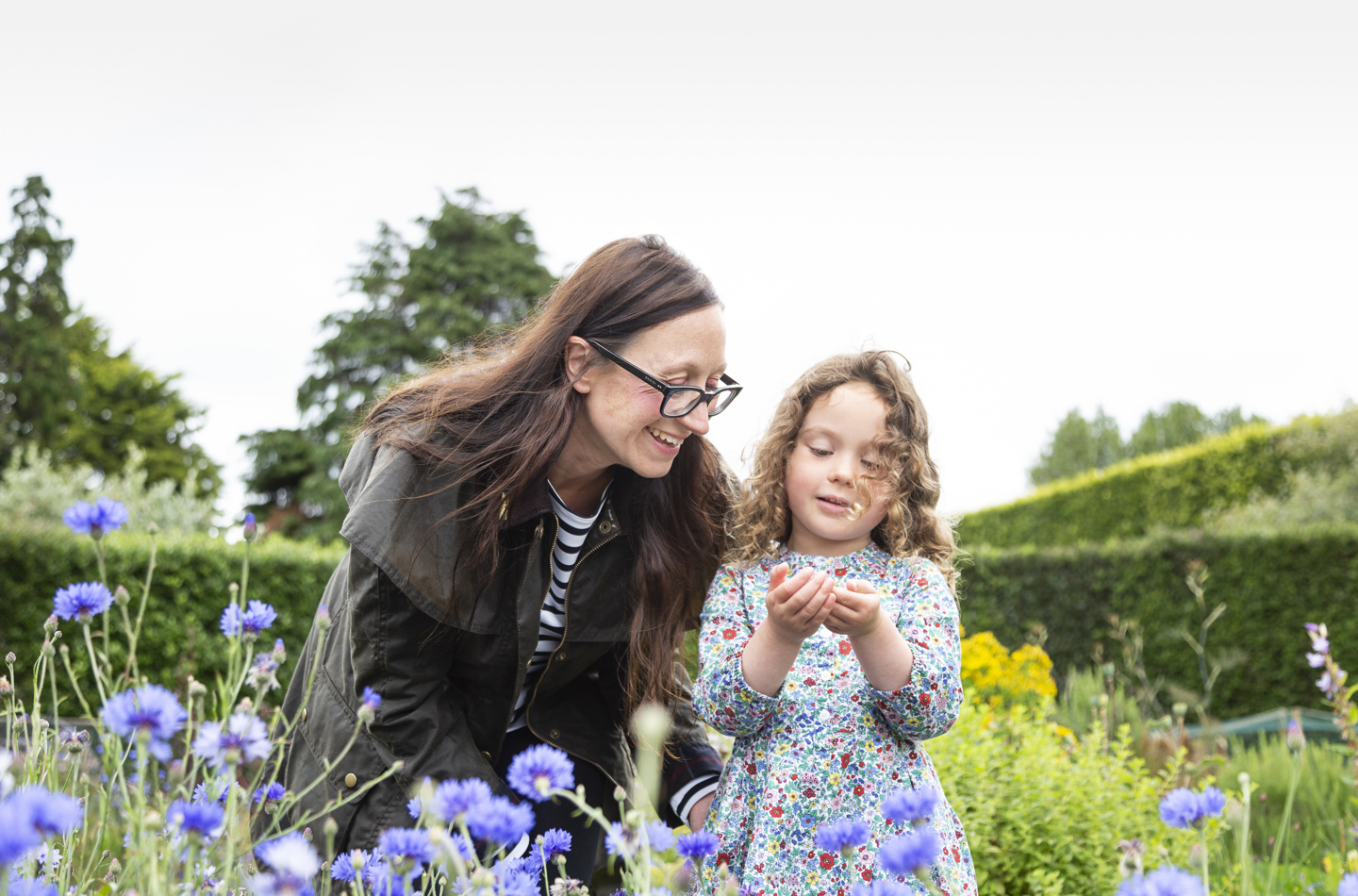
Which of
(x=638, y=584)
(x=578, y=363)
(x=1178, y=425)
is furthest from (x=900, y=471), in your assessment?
(x=1178, y=425)

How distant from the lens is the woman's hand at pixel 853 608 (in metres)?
1.55

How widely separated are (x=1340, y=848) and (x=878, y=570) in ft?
8.32

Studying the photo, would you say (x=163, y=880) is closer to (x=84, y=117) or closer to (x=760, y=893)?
(x=760, y=893)

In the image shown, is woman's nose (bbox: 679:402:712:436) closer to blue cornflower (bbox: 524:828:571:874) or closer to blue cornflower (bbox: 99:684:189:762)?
blue cornflower (bbox: 524:828:571:874)

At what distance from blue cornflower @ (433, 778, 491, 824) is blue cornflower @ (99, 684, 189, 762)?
25cm

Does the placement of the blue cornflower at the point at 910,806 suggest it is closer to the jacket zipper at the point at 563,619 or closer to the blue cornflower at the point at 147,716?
the blue cornflower at the point at 147,716

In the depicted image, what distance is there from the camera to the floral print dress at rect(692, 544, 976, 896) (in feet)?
5.78

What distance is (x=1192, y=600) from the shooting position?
7.94 m

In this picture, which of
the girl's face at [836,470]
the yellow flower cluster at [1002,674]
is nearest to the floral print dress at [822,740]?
the girl's face at [836,470]

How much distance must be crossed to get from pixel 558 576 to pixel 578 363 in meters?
0.57

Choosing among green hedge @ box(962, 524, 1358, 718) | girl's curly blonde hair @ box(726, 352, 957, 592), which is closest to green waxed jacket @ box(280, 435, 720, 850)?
girl's curly blonde hair @ box(726, 352, 957, 592)

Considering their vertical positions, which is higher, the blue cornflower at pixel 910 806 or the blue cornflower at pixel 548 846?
the blue cornflower at pixel 910 806

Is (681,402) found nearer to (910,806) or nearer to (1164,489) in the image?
(910,806)

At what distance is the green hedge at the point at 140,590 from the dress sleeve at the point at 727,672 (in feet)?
14.9
